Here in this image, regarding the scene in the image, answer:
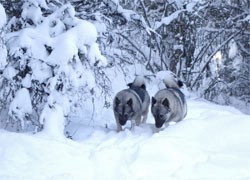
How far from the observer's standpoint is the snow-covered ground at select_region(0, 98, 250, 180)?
18.1ft

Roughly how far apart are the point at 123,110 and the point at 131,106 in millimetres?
204

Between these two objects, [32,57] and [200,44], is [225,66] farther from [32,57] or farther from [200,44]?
[32,57]

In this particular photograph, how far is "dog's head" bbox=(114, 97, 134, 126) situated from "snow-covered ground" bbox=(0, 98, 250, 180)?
0.94 meters

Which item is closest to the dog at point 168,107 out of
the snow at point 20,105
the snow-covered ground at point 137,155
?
the snow-covered ground at point 137,155

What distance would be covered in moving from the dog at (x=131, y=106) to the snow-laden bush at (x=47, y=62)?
1.02 m

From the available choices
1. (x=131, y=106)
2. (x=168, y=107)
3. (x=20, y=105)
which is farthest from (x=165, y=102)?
(x=20, y=105)

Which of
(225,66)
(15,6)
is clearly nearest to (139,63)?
(225,66)

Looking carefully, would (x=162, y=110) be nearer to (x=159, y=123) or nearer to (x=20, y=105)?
(x=159, y=123)

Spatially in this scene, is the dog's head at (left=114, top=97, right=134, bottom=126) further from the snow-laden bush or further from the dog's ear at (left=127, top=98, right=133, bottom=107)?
the snow-laden bush

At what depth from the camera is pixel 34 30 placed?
23.2 feet

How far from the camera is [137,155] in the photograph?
19.9 feet

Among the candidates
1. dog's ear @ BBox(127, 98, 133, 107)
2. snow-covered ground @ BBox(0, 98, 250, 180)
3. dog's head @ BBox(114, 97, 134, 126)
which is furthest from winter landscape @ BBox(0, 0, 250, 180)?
dog's ear @ BBox(127, 98, 133, 107)

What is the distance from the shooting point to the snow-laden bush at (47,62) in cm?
695

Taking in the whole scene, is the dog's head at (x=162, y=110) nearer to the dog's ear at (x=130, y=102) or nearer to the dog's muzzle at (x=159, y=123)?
the dog's muzzle at (x=159, y=123)
